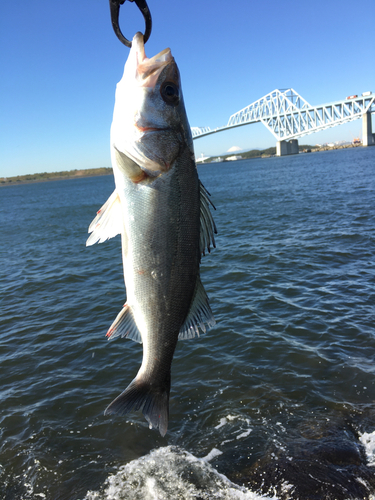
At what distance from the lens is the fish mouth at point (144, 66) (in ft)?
8.45

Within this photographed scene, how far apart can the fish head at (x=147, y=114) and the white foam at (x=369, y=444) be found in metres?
5.52

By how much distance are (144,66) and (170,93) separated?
0.86ft

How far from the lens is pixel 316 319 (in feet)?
32.6

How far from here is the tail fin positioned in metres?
2.90

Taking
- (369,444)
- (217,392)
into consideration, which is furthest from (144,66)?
(217,392)

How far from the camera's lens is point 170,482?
17.3ft

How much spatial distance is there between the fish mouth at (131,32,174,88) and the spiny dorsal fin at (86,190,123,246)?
87 cm

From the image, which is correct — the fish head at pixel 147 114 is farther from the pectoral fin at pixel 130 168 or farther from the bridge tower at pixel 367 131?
the bridge tower at pixel 367 131

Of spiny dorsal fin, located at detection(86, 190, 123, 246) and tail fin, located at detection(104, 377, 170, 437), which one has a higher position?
spiny dorsal fin, located at detection(86, 190, 123, 246)

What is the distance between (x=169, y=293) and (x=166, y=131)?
1.21 metres

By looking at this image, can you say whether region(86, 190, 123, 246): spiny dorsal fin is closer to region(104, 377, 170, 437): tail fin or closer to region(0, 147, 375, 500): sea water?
region(104, 377, 170, 437): tail fin

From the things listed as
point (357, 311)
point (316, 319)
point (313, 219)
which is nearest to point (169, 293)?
point (316, 319)

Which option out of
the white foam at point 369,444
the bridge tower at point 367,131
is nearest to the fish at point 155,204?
the white foam at point 369,444

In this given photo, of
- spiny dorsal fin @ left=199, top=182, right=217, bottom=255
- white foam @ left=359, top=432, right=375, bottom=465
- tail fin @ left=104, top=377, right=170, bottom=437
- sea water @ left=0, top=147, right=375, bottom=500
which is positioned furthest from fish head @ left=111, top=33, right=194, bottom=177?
white foam @ left=359, top=432, right=375, bottom=465
